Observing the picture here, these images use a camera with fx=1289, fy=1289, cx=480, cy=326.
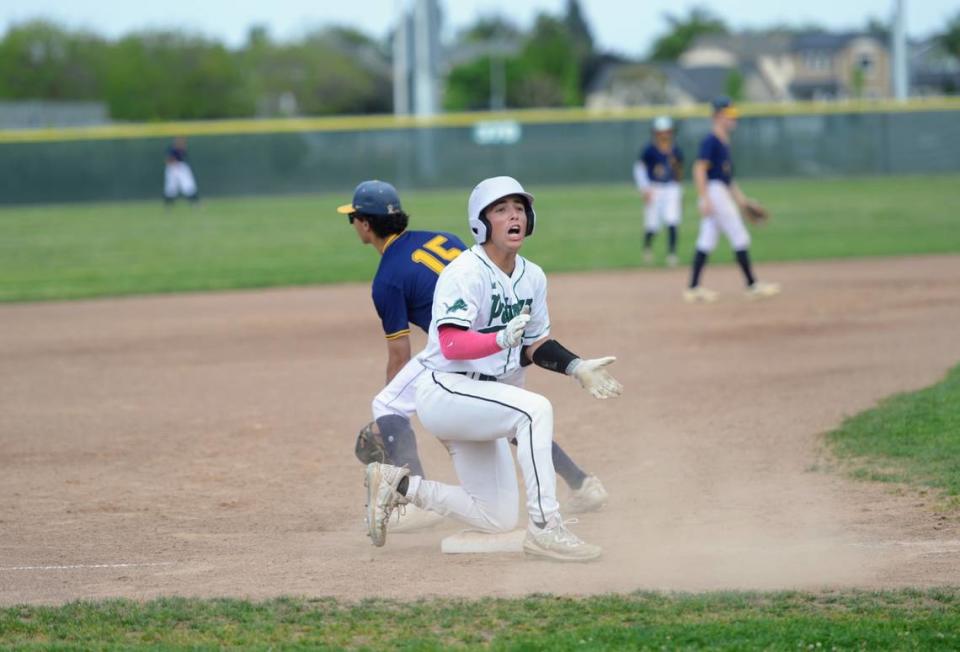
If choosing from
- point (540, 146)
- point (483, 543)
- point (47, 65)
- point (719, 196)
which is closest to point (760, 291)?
point (719, 196)

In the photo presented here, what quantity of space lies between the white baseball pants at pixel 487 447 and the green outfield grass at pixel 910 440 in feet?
6.72

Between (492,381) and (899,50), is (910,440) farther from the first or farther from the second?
(899,50)

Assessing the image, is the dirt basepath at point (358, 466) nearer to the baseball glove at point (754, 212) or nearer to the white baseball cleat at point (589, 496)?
the white baseball cleat at point (589, 496)

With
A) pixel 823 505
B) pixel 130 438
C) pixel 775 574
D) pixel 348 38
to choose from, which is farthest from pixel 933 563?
pixel 348 38

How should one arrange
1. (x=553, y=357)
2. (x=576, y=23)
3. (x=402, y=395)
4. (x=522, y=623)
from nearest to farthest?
(x=522, y=623) < (x=553, y=357) < (x=402, y=395) < (x=576, y=23)

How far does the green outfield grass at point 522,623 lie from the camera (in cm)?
416

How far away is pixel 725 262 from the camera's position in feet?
57.8

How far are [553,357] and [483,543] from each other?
90 cm

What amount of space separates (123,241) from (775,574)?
19756 millimetres

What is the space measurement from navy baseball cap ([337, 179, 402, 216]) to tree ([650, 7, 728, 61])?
113 meters

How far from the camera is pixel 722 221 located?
13250 mm

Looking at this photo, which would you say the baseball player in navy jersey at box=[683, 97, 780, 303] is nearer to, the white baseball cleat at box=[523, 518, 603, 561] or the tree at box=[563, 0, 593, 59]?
the white baseball cleat at box=[523, 518, 603, 561]

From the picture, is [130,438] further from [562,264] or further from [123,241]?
[123,241]

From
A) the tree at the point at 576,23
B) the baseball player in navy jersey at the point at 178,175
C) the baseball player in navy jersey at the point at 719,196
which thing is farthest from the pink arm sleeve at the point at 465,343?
the tree at the point at 576,23
